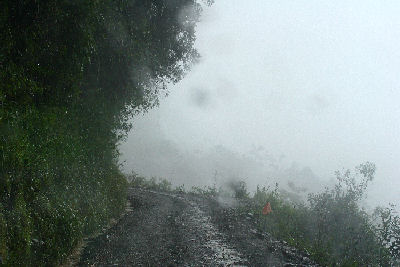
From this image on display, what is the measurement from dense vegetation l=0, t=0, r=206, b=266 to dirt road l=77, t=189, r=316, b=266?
0.96 metres

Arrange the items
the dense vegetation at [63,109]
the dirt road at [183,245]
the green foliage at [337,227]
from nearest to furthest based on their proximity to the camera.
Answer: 1. the dense vegetation at [63,109]
2. the dirt road at [183,245]
3. the green foliage at [337,227]

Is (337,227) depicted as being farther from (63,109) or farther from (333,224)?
(63,109)

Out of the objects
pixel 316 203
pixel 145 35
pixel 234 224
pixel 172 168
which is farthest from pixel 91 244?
pixel 172 168

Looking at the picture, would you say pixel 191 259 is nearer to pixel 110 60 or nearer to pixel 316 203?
pixel 110 60

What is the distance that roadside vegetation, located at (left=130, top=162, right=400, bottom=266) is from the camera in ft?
48.6

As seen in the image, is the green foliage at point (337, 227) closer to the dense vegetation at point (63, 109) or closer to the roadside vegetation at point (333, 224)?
the roadside vegetation at point (333, 224)

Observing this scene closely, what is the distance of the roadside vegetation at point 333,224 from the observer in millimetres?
14828

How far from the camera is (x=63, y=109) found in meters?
11.4

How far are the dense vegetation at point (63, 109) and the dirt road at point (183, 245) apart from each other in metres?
0.96

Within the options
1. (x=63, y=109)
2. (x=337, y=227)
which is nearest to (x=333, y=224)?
(x=337, y=227)

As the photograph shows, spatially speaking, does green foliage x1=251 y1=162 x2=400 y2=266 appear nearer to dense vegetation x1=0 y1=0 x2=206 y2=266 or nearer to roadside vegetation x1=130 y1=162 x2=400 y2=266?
roadside vegetation x1=130 y1=162 x2=400 y2=266

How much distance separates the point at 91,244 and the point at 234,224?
7.89 meters

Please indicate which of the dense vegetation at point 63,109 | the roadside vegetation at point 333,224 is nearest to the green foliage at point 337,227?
the roadside vegetation at point 333,224

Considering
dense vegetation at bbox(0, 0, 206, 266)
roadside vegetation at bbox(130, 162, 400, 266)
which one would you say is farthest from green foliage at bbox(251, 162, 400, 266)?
dense vegetation at bbox(0, 0, 206, 266)
